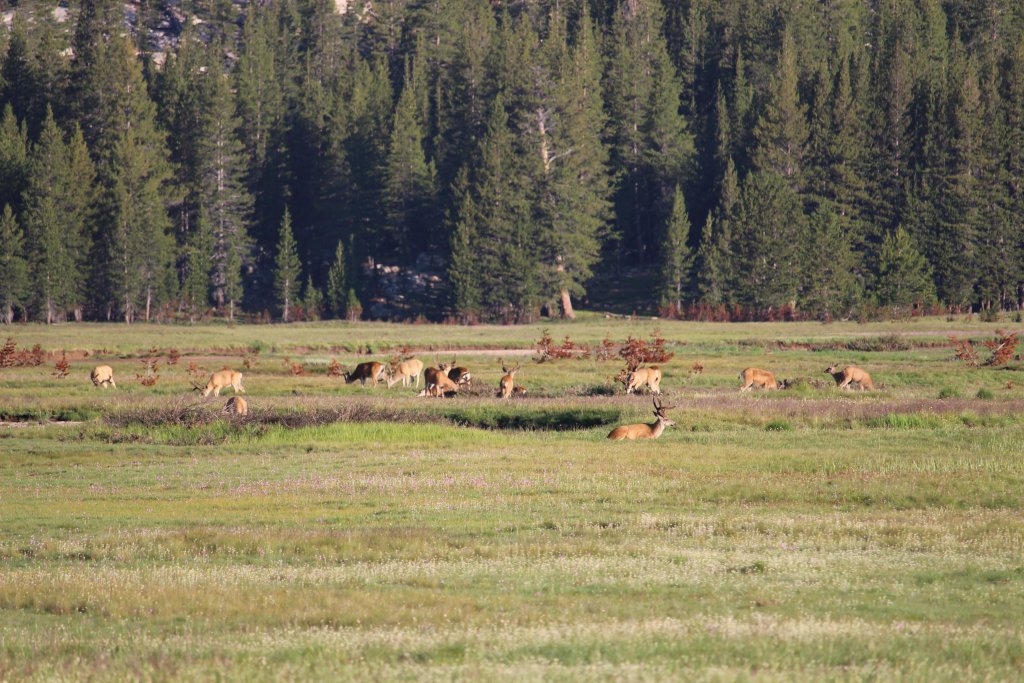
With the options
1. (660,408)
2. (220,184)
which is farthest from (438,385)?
(220,184)

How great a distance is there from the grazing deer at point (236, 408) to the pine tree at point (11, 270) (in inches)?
1947

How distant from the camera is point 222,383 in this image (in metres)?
38.2

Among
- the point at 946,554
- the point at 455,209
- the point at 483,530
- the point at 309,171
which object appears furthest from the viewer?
the point at 309,171

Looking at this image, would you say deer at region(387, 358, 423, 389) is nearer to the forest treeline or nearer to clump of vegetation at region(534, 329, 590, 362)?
clump of vegetation at region(534, 329, 590, 362)

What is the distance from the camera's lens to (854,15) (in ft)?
417

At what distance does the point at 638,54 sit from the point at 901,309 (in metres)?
45.7

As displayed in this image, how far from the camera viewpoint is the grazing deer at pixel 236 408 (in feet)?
104

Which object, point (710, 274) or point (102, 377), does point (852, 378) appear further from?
point (710, 274)

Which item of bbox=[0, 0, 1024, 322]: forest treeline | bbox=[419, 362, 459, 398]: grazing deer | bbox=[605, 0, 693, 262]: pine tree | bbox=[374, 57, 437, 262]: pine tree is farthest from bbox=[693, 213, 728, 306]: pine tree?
bbox=[419, 362, 459, 398]: grazing deer

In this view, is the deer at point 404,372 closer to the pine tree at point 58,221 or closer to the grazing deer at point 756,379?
the grazing deer at point 756,379

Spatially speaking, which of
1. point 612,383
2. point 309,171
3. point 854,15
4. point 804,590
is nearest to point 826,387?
point 612,383

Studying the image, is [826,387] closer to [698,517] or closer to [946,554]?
[698,517]

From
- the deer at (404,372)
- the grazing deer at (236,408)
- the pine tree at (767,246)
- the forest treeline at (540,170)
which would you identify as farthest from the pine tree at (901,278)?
the grazing deer at (236,408)

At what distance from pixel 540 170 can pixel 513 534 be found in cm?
7760
